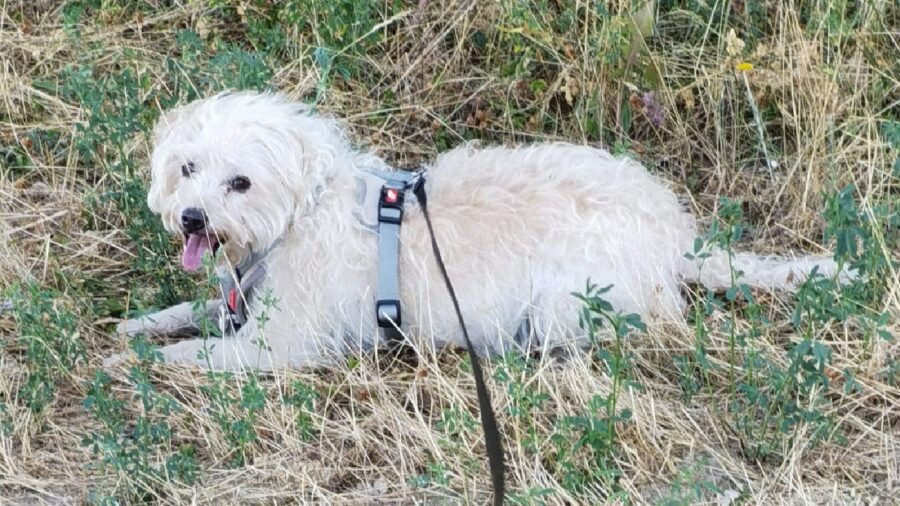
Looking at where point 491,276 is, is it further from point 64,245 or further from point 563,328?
point 64,245

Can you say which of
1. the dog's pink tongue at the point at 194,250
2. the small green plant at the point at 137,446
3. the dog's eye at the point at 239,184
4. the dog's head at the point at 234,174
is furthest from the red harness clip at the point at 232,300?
the small green plant at the point at 137,446

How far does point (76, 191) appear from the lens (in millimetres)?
5234

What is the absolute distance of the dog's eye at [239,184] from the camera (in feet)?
13.3

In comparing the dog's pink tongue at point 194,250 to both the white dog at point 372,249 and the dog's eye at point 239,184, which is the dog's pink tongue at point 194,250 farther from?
the dog's eye at point 239,184

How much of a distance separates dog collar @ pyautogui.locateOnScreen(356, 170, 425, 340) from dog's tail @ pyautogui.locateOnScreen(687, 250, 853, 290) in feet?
3.24

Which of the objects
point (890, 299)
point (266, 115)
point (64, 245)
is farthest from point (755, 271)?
point (64, 245)

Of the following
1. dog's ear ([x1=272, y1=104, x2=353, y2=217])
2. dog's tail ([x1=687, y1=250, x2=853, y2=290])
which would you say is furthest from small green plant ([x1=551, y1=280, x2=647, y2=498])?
dog's ear ([x1=272, y1=104, x2=353, y2=217])

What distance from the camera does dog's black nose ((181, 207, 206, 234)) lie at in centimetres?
396

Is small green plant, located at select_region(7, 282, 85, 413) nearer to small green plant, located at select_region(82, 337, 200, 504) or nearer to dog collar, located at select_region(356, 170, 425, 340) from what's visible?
small green plant, located at select_region(82, 337, 200, 504)

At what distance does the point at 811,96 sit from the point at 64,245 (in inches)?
117

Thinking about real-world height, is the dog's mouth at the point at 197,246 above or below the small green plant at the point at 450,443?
above

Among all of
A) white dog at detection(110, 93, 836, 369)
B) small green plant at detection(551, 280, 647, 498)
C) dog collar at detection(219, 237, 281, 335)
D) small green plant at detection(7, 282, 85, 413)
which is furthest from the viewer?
dog collar at detection(219, 237, 281, 335)

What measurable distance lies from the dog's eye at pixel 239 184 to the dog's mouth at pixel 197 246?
16cm

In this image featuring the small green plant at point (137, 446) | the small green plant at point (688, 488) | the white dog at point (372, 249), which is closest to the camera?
the small green plant at point (688, 488)
